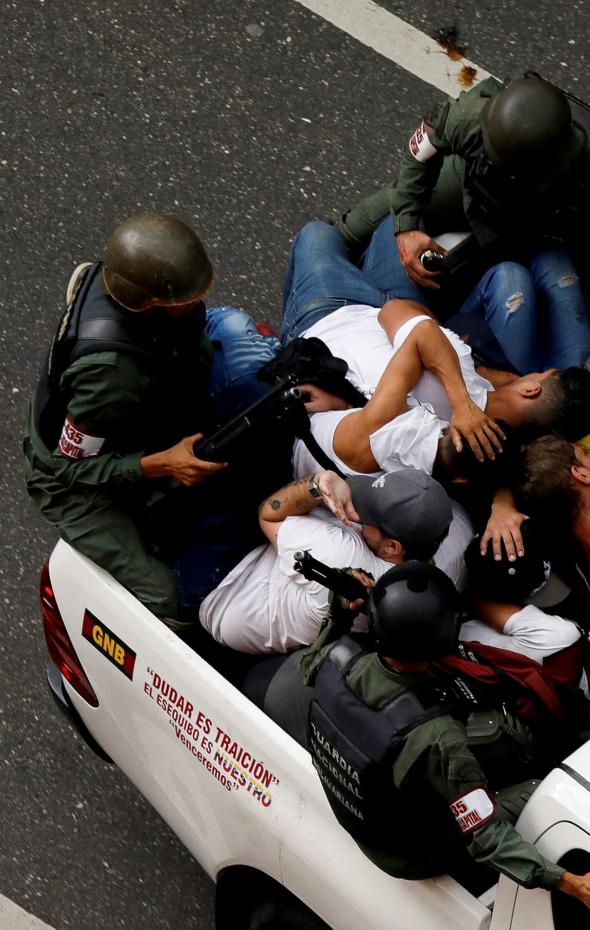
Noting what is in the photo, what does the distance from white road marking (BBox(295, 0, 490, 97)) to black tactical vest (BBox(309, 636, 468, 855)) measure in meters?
3.94

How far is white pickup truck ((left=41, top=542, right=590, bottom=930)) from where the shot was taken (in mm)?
2590

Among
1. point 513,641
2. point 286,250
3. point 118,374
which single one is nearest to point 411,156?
point 286,250

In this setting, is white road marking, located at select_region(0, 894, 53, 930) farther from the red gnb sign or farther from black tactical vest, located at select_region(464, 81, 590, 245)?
black tactical vest, located at select_region(464, 81, 590, 245)

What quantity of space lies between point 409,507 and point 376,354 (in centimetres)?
84

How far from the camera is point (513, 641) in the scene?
317 centimetres

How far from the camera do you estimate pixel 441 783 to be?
2607 mm

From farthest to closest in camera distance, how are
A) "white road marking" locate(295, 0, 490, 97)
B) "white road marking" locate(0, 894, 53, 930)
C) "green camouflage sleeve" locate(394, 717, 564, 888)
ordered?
"white road marking" locate(295, 0, 490, 97) < "white road marking" locate(0, 894, 53, 930) < "green camouflage sleeve" locate(394, 717, 564, 888)

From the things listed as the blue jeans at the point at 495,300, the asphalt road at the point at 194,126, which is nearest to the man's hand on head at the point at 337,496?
the blue jeans at the point at 495,300

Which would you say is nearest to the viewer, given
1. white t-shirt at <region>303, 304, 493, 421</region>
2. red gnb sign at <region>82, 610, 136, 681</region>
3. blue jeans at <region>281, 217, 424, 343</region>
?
red gnb sign at <region>82, 610, 136, 681</region>

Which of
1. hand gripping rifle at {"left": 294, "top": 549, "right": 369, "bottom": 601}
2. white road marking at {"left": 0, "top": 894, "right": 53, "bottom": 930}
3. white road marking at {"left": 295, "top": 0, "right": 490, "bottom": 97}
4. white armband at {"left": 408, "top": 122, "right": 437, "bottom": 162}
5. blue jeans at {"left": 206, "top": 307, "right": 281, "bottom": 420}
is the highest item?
white armband at {"left": 408, "top": 122, "right": 437, "bottom": 162}

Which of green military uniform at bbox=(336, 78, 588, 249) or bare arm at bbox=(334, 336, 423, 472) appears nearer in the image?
bare arm at bbox=(334, 336, 423, 472)

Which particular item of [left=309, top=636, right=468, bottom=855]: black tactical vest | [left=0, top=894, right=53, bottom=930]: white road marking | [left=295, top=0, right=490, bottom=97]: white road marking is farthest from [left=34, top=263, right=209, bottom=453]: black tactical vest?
[left=295, top=0, right=490, bottom=97]: white road marking

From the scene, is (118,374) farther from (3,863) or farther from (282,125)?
(282,125)

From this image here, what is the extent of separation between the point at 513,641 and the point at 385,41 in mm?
3837
